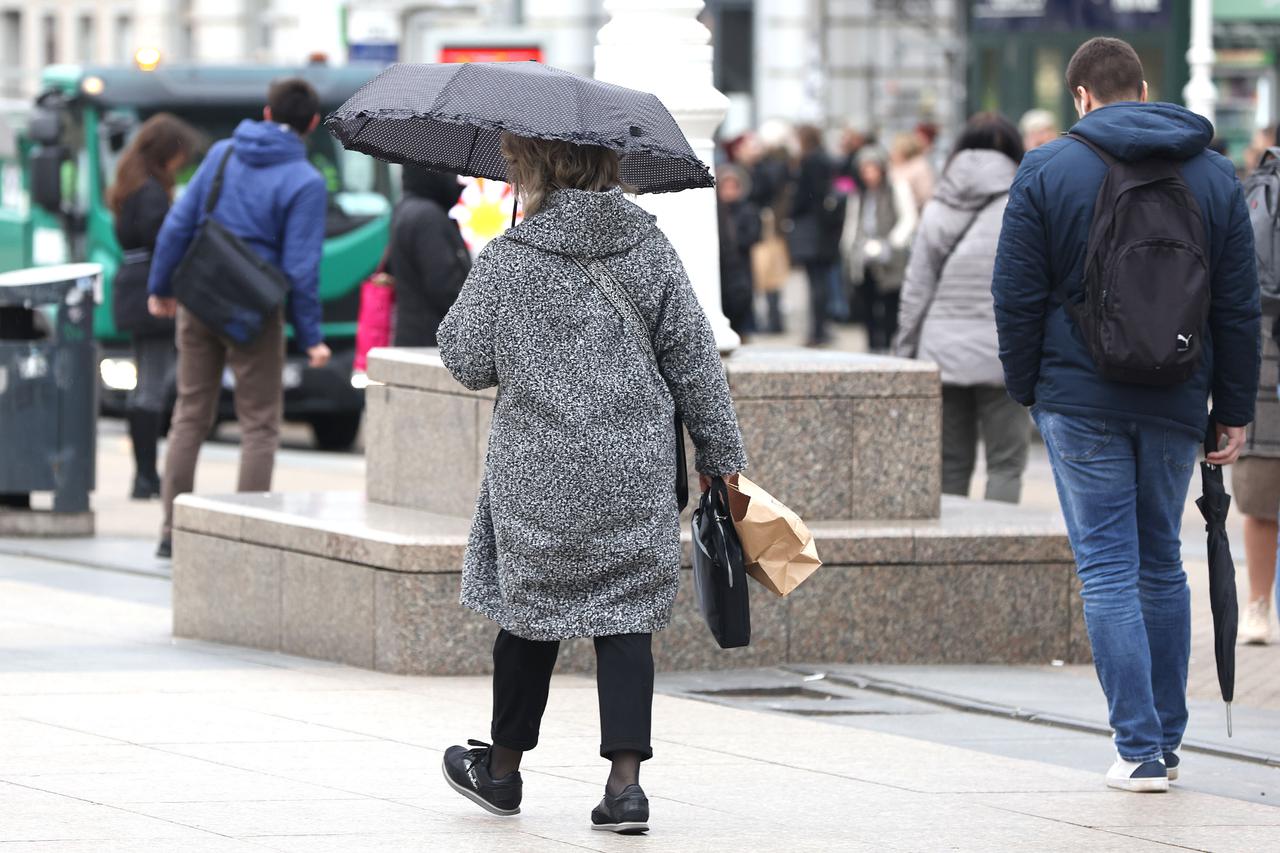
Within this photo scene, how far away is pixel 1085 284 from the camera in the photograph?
5.92m

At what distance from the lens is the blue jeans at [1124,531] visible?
5.99 metres

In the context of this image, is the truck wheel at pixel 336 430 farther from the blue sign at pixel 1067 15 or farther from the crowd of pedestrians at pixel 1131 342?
the blue sign at pixel 1067 15

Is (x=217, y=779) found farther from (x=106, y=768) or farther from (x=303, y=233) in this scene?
(x=303, y=233)

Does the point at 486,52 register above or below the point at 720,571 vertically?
above

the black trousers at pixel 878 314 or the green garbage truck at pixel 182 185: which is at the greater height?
the green garbage truck at pixel 182 185

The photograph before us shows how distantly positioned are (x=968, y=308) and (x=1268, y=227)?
6.87 ft

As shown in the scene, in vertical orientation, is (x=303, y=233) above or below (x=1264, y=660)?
above

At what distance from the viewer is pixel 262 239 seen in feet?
32.7

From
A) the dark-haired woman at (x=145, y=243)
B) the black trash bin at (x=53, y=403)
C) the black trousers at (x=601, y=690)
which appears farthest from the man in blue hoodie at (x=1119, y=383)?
the dark-haired woman at (x=145, y=243)

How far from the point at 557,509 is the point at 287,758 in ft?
4.11

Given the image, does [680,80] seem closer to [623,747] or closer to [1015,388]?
[1015,388]

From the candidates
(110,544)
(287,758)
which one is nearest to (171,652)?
(287,758)

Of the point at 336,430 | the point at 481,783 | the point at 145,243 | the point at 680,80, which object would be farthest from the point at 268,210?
the point at 336,430

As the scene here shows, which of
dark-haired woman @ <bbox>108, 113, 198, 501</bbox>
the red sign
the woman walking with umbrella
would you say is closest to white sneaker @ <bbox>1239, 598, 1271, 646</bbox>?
the woman walking with umbrella
